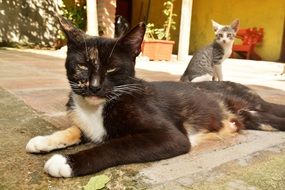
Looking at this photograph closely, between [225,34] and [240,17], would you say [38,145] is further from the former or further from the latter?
[240,17]

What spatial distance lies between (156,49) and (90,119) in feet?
20.1

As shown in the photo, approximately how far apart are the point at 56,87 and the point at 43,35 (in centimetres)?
683

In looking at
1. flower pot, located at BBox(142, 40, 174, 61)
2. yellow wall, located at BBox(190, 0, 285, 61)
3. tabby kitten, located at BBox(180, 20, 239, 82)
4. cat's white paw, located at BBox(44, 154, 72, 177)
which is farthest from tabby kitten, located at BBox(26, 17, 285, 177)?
yellow wall, located at BBox(190, 0, 285, 61)

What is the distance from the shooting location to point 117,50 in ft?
5.87

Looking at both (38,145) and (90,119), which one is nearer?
(38,145)

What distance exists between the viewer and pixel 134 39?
1830mm

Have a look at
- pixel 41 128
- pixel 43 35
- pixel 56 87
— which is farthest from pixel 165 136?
pixel 43 35

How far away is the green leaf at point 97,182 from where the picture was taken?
1300 millimetres

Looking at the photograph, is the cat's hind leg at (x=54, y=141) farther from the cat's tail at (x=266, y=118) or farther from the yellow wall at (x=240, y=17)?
the yellow wall at (x=240, y=17)

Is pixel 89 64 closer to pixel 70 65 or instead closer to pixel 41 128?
pixel 70 65

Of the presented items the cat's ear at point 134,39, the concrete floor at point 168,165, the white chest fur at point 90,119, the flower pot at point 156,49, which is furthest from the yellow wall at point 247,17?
the white chest fur at point 90,119

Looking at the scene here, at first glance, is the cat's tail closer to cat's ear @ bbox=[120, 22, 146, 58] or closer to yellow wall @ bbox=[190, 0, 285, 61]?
cat's ear @ bbox=[120, 22, 146, 58]

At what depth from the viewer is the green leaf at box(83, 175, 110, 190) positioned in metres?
1.30

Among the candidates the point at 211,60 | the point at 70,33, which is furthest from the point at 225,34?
the point at 70,33
